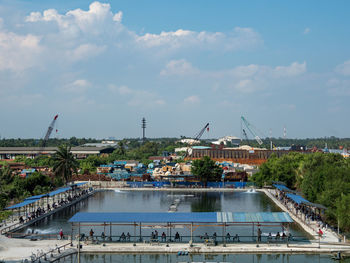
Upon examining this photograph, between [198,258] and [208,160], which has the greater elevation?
[208,160]

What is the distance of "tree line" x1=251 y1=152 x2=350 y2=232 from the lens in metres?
44.7

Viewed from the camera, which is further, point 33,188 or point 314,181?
point 33,188

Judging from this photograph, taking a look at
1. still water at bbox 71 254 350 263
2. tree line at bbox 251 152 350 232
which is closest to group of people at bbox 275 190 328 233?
tree line at bbox 251 152 350 232

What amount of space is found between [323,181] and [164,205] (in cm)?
2534

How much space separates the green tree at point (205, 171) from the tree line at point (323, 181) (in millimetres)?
9547

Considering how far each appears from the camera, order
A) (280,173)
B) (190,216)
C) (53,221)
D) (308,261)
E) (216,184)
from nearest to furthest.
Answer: (308,261) < (190,216) < (53,221) < (280,173) < (216,184)

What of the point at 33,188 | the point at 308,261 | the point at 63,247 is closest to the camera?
the point at 308,261

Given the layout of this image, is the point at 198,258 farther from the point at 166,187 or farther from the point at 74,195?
the point at 166,187

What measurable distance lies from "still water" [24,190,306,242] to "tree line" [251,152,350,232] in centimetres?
431

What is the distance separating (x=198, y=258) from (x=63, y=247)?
41.5 ft

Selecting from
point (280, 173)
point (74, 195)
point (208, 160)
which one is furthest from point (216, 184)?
point (74, 195)

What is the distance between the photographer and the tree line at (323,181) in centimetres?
4466

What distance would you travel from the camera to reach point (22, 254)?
37.9m

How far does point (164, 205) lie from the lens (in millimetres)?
69375
